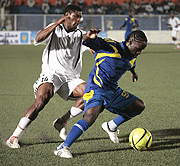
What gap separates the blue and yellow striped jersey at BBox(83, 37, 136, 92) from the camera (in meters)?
4.12

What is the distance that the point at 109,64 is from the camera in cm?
416

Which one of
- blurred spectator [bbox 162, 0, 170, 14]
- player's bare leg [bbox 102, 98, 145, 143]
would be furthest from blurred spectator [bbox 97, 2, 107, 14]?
player's bare leg [bbox 102, 98, 145, 143]

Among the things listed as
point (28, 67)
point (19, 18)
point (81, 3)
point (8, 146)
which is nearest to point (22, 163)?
point (8, 146)

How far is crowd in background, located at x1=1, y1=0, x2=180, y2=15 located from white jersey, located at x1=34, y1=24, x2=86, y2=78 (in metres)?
30.9

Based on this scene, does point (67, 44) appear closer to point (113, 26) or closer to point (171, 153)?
point (171, 153)

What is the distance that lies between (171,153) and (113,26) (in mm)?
29224

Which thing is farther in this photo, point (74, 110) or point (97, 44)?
point (74, 110)

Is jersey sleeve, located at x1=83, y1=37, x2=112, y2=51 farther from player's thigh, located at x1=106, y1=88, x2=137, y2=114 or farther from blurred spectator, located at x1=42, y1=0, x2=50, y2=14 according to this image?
blurred spectator, located at x1=42, y1=0, x2=50, y2=14

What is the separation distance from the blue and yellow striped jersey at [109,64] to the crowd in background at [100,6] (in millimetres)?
31591

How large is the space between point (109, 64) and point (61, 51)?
92 cm

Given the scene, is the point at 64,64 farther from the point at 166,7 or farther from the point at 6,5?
the point at 166,7

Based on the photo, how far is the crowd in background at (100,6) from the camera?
3509 cm

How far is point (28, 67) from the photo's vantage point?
45.6 feet

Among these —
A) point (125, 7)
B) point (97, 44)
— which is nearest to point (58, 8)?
point (125, 7)
